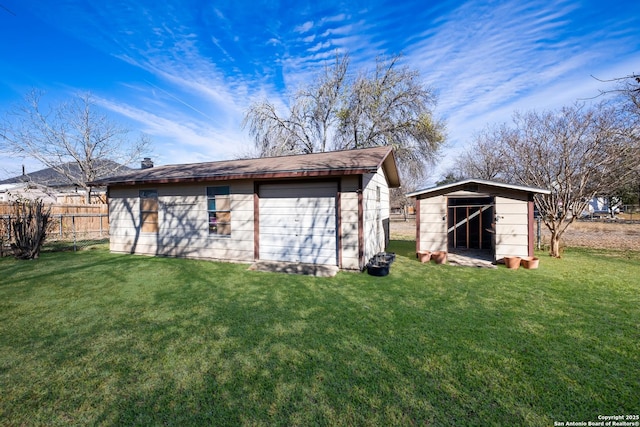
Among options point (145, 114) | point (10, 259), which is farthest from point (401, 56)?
point (10, 259)

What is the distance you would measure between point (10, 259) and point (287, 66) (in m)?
13.9

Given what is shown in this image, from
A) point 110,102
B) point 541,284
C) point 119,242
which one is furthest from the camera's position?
point 110,102

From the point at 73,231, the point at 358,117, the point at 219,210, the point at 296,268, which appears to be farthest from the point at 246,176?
the point at 358,117

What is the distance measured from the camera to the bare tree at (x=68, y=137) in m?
16.7

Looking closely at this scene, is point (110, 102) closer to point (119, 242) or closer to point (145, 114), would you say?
point (145, 114)

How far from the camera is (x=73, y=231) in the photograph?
39.2 ft

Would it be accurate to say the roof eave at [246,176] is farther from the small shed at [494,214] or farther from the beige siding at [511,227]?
the beige siding at [511,227]

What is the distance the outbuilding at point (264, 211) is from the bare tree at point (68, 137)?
11254 mm

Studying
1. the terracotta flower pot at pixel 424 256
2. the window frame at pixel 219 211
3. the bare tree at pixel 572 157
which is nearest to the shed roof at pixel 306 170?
the window frame at pixel 219 211

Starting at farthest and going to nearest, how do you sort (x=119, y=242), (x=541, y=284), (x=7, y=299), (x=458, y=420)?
(x=119, y=242)
(x=541, y=284)
(x=7, y=299)
(x=458, y=420)

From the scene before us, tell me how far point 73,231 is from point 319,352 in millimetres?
14115

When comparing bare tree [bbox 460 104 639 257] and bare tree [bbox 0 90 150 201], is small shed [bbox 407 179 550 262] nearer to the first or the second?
bare tree [bbox 460 104 639 257]

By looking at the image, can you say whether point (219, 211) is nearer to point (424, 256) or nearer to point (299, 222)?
point (299, 222)

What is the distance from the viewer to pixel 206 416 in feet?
6.83
